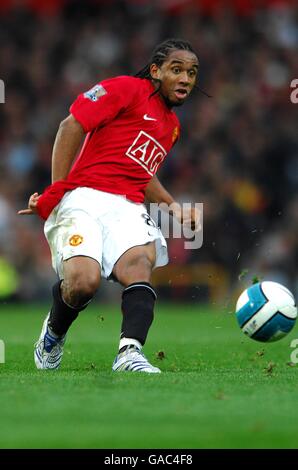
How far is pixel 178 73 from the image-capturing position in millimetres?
7438

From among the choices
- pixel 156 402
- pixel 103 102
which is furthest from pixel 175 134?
pixel 156 402

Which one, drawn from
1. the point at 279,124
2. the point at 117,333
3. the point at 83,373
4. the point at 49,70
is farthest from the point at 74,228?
the point at 49,70

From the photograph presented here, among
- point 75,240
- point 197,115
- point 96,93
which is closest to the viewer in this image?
point 75,240

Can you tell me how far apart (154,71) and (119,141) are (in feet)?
1.85

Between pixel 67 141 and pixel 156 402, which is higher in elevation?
pixel 67 141

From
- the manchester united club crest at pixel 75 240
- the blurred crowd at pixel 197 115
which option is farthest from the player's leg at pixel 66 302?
the blurred crowd at pixel 197 115

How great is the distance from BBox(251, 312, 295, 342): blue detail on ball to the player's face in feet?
5.31

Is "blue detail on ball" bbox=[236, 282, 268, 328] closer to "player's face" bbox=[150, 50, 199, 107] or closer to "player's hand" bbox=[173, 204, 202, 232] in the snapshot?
"player's hand" bbox=[173, 204, 202, 232]

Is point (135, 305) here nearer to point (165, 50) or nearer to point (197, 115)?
point (165, 50)

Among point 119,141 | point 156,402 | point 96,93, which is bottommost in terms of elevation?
point 156,402

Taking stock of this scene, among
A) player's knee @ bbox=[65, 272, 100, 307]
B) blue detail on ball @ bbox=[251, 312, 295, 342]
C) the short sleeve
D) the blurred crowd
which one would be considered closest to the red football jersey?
the short sleeve

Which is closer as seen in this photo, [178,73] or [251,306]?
[251,306]

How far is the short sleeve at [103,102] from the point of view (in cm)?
716

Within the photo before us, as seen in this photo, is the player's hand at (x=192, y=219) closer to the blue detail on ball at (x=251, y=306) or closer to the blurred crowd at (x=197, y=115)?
the blue detail on ball at (x=251, y=306)
